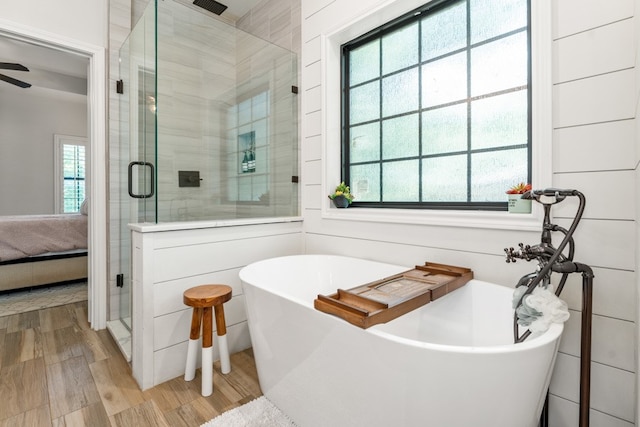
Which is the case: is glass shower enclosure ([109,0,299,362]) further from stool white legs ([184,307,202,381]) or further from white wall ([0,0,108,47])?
stool white legs ([184,307,202,381])

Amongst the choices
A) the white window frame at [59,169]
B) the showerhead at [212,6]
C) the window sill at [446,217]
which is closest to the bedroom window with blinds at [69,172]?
the white window frame at [59,169]

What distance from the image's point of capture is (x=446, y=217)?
1645mm

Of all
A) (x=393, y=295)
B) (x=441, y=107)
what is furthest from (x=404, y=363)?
(x=441, y=107)

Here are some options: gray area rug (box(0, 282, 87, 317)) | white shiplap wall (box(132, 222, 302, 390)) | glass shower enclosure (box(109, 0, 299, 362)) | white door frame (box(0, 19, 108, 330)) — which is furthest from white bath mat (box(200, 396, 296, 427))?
gray area rug (box(0, 282, 87, 317))

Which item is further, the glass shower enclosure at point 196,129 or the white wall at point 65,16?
the white wall at point 65,16

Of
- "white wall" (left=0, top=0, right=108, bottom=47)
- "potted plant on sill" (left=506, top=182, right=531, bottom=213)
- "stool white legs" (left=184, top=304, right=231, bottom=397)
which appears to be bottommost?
"stool white legs" (left=184, top=304, right=231, bottom=397)

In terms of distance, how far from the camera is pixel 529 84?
1.48m

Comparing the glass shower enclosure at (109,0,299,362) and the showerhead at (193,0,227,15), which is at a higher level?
the showerhead at (193,0,227,15)

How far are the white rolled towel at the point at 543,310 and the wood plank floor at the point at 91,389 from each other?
1.32 m

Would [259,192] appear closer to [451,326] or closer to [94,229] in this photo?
[94,229]

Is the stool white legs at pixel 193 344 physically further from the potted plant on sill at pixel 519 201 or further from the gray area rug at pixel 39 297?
the gray area rug at pixel 39 297

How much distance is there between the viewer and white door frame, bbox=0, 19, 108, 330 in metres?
2.41

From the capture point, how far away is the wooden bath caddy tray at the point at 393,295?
1.03m

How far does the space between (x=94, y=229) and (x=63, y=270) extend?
156 cm
